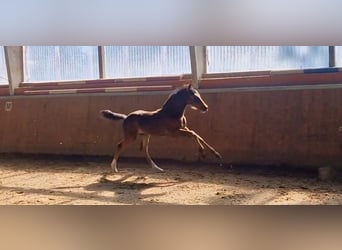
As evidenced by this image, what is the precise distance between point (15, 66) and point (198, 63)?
0.69 metres

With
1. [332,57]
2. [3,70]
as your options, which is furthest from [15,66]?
[332,57]

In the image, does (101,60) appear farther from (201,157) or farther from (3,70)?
(201,157)

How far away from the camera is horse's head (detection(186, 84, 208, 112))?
1386mm

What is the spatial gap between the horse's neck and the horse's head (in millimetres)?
29

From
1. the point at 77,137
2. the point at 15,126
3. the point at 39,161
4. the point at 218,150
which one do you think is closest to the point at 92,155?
the point at 77,137

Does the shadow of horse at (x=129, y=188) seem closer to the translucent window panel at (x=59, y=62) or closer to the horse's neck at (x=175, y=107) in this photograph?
the horse's neck at (x=175, y=107)

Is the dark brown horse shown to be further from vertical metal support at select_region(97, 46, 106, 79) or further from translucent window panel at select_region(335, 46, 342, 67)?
translucent window panel at select_region(335, 46, 342, 67)

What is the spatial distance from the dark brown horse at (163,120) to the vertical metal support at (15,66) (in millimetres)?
383

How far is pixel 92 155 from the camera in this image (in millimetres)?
1411

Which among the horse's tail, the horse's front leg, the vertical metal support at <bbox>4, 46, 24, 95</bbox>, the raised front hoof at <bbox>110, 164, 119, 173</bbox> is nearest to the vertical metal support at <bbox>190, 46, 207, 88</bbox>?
the horse's front leg

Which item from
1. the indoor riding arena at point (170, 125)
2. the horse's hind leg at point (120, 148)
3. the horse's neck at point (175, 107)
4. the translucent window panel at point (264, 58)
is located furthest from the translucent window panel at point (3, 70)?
Result: the translucent window panel at point (264, 58)

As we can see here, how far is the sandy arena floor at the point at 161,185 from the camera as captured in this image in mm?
1337

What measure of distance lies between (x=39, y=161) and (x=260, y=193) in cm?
81
